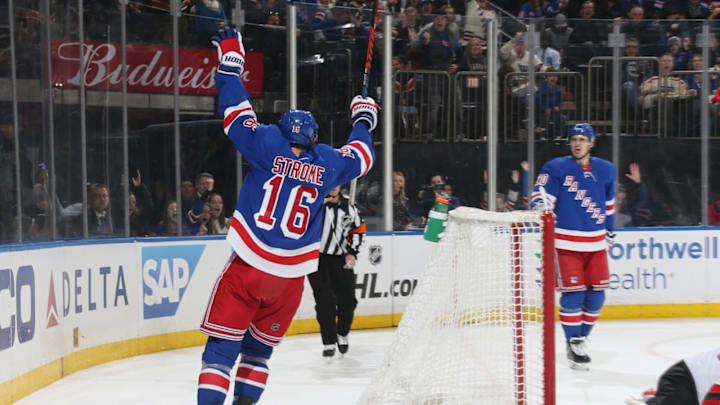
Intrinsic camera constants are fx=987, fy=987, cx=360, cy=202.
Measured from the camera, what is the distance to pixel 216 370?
396cm

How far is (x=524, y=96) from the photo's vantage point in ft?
28.4

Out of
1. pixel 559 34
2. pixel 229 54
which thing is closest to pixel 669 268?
pixel 559 34

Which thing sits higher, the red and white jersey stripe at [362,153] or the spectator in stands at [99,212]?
the red and white jersey stripe at [362,153]

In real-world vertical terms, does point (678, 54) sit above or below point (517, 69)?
above

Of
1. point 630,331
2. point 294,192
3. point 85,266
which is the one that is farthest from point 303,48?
point 294,192

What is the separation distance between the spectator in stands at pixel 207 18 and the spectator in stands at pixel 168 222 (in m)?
1.23

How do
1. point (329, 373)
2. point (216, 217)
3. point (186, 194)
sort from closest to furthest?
point (329, 373), point (186, 194), point (216, 217)

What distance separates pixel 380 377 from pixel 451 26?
15.2 feet

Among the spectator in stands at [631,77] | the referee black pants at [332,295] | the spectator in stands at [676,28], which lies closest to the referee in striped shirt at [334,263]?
the referee black pants at [332,295]

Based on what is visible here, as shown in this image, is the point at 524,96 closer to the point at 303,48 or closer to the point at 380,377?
the point at 303,48

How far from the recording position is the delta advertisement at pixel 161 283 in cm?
512

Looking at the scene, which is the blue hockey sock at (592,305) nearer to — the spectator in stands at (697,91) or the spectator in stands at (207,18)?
the spectator in stands at (697,91)

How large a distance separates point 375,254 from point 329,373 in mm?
2033

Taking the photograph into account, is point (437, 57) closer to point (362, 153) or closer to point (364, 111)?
point (364, 111)
